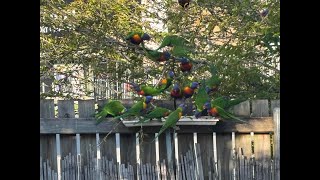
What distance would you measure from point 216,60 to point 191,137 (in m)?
0.39

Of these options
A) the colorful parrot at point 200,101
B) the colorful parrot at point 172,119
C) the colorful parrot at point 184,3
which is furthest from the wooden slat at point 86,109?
the colorful parrot at point 184,3

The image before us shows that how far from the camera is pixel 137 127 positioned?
1339mm

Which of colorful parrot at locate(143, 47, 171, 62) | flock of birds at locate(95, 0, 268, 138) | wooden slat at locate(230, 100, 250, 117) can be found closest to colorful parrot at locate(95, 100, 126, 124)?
flock of birds at locate(95, 0, 268, 138)

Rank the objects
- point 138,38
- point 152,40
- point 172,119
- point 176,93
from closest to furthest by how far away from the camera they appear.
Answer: point 172,119
point 176,93
point 138,38
point 152,40

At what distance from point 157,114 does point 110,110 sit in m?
0.15

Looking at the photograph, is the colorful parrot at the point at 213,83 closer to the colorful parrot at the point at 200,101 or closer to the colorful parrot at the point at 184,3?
the colorful parrot at the point at 200,101

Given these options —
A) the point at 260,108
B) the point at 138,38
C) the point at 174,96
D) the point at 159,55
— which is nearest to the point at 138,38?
the point at 138,38

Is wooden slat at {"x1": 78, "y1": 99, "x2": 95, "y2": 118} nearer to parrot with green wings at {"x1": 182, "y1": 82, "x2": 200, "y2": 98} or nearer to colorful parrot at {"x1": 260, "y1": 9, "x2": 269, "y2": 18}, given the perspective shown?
parrot with green wings at {"x1": 182, "y1": 82, "x2": 200, "y2": 98}

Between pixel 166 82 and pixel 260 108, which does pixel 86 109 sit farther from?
pixel 260 108

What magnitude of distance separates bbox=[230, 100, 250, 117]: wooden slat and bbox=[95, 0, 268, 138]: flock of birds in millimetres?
13

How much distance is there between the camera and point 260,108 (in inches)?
53.2
